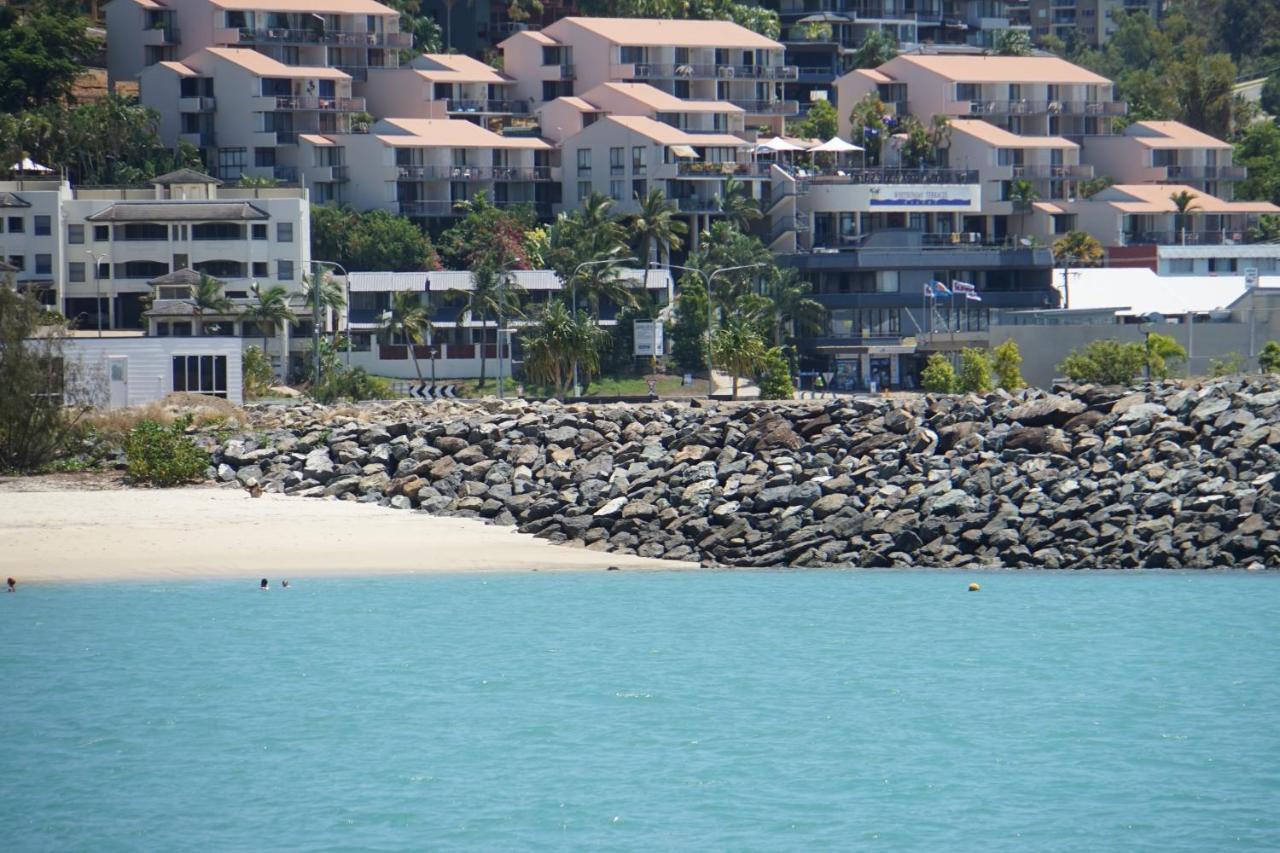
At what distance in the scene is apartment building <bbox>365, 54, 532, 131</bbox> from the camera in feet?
417

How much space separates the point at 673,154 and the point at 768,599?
247 feet

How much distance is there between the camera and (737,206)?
116m

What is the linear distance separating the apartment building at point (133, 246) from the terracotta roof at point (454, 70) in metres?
29.4

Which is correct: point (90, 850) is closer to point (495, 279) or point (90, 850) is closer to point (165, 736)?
point (165, 736)

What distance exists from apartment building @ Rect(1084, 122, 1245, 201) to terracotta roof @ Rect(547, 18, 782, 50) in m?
24.2

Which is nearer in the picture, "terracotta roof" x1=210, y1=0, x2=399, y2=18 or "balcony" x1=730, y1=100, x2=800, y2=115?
"terracotta roof" x1=210, y1=0, x2=399, y2=18

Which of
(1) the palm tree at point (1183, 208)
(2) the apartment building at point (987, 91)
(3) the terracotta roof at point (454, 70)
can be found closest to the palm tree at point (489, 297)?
(3) the terracotta roof at point (454, 70)

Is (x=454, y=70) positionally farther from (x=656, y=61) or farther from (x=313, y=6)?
(x=656, y=61)

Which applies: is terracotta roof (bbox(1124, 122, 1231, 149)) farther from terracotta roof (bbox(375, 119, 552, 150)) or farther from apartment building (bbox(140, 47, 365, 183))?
apartment building (bbox(140, 47, 365, 183))

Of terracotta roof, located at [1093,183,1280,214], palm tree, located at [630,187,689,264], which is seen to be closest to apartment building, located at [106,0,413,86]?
palm tree, located at [630,187,689,264]

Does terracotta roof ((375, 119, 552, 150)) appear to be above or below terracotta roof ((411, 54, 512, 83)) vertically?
below

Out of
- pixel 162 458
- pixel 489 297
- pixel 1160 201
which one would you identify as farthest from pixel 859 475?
pixel 1160 201

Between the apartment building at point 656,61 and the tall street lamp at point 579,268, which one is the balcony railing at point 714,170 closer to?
the tall street lamp at point 579,268

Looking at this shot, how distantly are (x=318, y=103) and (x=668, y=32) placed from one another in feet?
83.8
